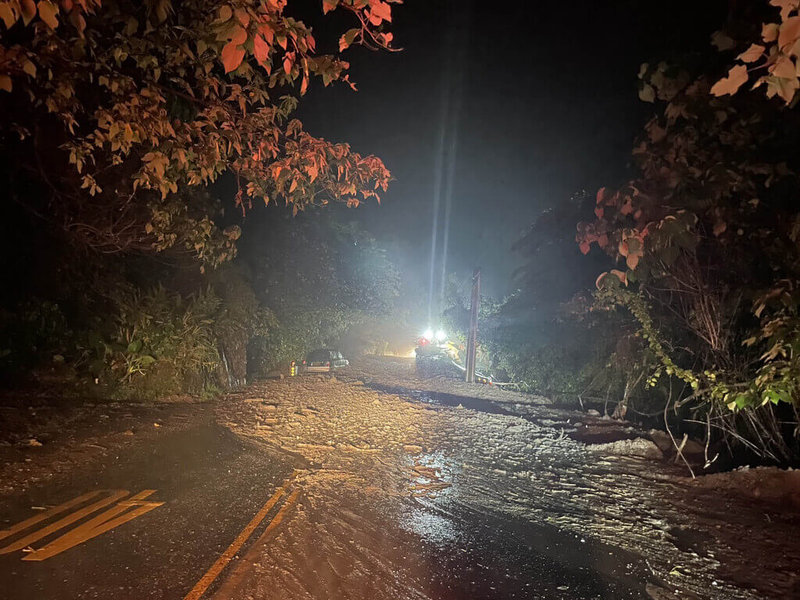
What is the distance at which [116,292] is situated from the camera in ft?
39.8

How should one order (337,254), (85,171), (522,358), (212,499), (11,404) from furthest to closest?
(337,254) → (522,358) → (11,404) → (85,171) → (212,499)

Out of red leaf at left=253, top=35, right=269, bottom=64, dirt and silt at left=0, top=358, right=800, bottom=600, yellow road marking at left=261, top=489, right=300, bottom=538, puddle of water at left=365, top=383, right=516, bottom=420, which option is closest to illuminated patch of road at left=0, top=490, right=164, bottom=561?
dirt and silt at left=0, top=358, right=800, bottom=600

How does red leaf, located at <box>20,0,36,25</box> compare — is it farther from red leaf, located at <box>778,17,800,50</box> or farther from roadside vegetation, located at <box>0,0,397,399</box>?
red leaf, located at <box>778,17,800,50</box>

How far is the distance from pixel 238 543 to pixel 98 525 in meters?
1.50

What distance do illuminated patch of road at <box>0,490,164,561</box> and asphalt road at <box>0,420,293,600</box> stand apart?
0.03m

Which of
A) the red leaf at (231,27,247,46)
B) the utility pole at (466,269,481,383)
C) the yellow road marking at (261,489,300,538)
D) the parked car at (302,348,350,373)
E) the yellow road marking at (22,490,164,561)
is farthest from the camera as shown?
the parked car at (302,348,350,373)

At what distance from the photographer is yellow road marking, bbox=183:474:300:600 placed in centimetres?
386

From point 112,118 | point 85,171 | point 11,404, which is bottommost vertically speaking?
point 11,404

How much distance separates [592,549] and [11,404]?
385 inches

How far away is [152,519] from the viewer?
511cm

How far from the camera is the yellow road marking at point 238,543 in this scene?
3.86 meters

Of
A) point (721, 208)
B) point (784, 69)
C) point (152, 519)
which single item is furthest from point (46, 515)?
point (721, 208)

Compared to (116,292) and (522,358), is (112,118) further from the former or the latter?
(522,358)

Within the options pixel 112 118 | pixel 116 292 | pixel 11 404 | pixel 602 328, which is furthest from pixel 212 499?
pixel 602 328
